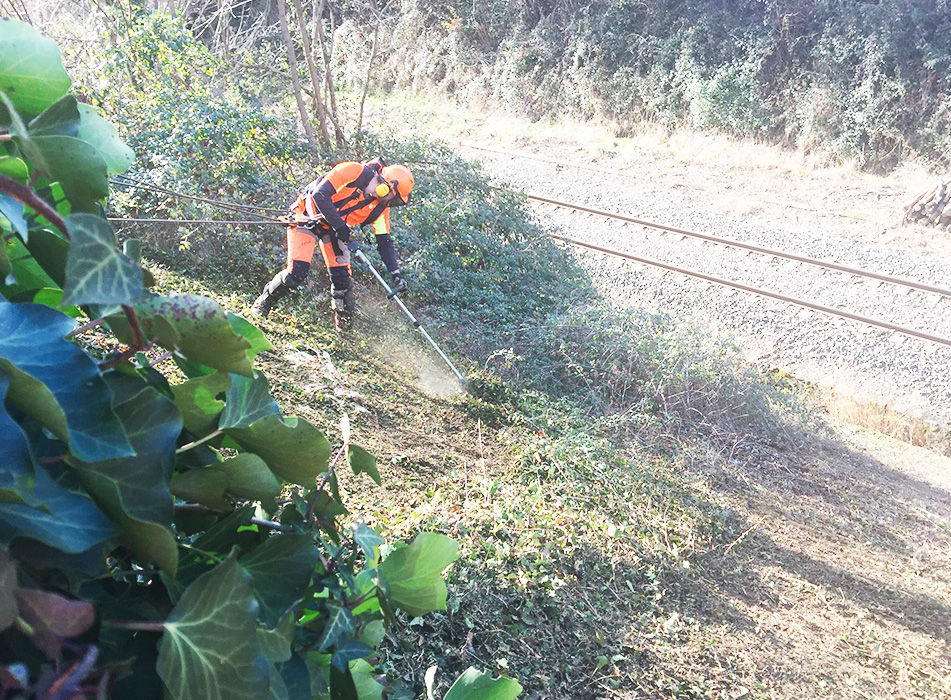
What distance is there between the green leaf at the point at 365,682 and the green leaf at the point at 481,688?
81mm

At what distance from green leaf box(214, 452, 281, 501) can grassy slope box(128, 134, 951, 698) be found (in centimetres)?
296

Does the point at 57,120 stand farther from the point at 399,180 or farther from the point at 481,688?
the point at 399,180

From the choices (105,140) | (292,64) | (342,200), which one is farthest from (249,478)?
(292,64)

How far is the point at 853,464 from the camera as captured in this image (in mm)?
7816

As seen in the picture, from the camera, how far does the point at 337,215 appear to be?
6949 mm

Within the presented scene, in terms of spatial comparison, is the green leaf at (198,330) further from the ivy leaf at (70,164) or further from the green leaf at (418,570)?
the green leaf at (418,570)

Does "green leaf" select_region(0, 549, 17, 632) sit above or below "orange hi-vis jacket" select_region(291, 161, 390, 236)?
above

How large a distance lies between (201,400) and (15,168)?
0.27 m

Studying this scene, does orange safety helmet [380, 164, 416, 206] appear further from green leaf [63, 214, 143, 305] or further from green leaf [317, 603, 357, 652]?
green leaf [63, 214, 143, 305]

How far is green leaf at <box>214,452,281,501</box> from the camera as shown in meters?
0.71

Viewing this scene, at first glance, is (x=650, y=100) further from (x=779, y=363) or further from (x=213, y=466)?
(x=213, y=466)

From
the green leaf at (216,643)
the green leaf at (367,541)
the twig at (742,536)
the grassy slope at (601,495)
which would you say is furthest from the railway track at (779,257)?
the green leaf at (216,643)

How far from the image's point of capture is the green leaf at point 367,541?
0.89 metres

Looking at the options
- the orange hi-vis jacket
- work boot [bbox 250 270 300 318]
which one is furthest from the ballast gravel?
work boot [bbox 250 270 300 318]
